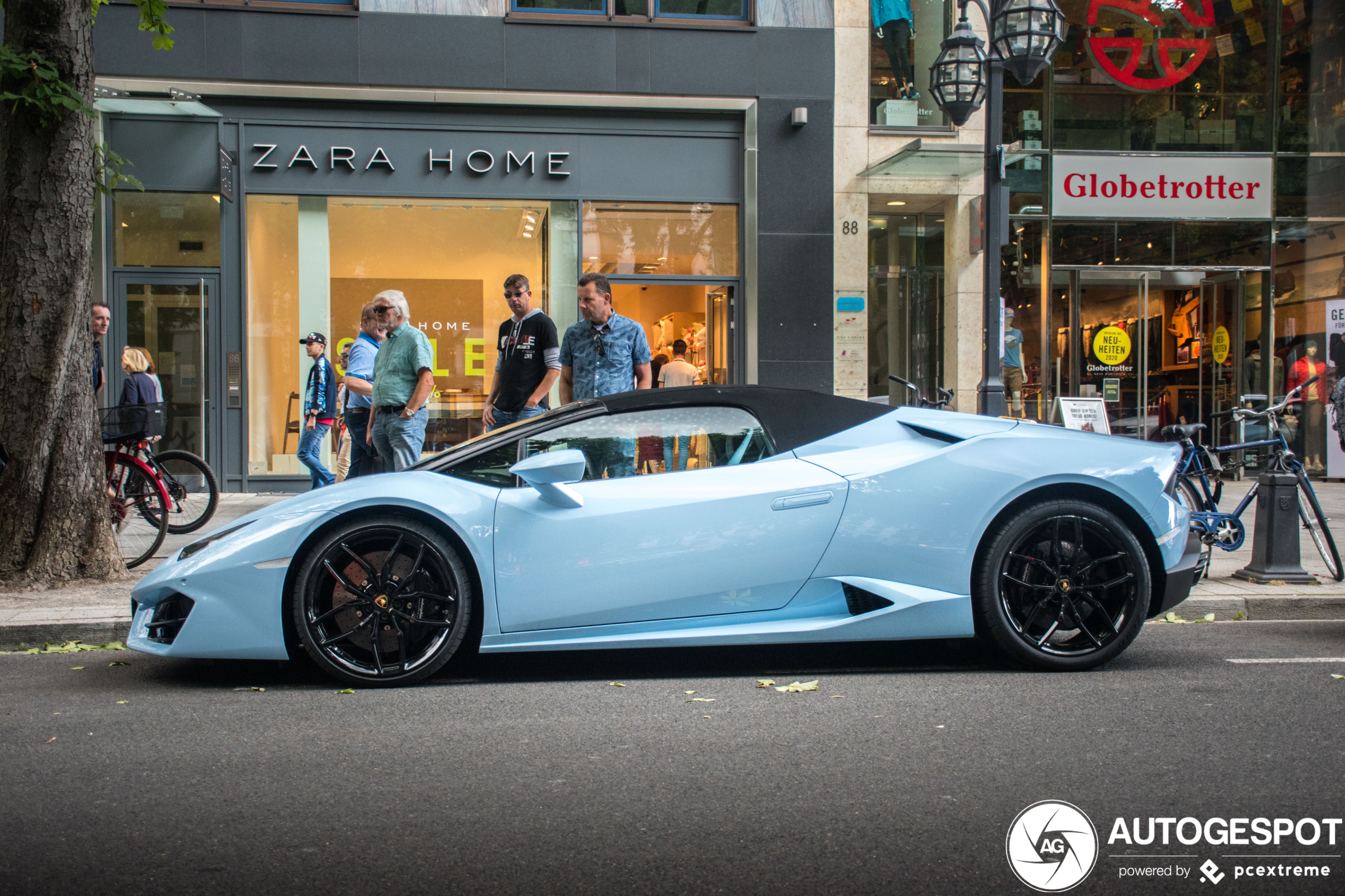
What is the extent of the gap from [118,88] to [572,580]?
1044 centimetres

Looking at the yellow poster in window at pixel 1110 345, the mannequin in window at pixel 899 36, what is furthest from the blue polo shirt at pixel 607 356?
the yellow poster in window at pixel 1110 345

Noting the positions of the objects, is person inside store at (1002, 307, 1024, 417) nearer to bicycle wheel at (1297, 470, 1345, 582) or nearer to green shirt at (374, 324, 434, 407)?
bicycle wheel at (1297, 470, 1345, 582)

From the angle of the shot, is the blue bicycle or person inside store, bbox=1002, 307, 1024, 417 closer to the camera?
the blue bicycle

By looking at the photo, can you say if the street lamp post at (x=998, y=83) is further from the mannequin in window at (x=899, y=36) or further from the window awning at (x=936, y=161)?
the mannequin in window at (x=899, y=36)

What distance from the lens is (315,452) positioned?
1020 centimetres

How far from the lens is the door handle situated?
4152 millimetres

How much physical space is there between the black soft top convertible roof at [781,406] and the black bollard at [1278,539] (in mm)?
3330

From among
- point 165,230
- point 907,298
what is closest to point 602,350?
point 165,230

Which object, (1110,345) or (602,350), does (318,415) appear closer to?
(602,350)

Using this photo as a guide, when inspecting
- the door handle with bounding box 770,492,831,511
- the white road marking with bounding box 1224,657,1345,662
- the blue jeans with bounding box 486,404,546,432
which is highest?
the blue jeans with bounding box 486,404,546,432

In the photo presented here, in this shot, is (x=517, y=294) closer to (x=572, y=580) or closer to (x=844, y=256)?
(x=572, y=580)

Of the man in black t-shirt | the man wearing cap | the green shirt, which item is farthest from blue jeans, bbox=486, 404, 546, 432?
the man wearing cap

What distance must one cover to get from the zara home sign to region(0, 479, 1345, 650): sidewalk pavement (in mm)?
7493

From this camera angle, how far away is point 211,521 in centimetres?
941
